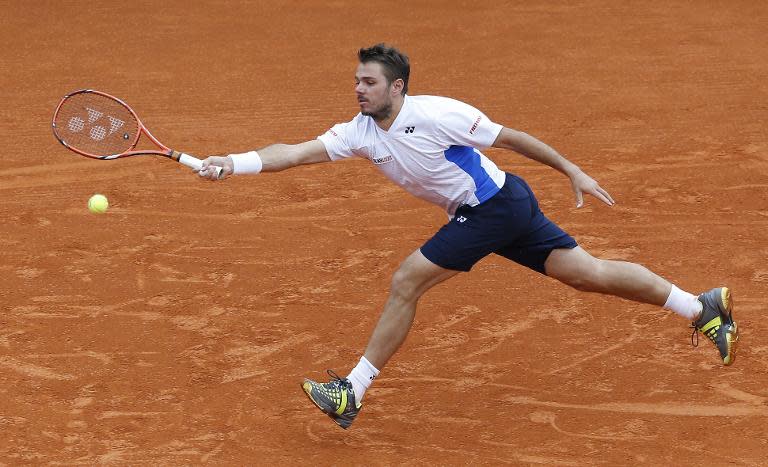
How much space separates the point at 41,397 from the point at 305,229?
2671mm

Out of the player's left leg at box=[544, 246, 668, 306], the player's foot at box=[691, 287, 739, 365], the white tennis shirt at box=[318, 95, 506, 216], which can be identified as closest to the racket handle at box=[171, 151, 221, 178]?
the white tennis shirt at box=[318, 95, 506, 216]

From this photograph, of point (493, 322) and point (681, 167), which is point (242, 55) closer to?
point (681, 167)

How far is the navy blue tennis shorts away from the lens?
6.45 meters

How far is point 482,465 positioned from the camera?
6230 millimetres

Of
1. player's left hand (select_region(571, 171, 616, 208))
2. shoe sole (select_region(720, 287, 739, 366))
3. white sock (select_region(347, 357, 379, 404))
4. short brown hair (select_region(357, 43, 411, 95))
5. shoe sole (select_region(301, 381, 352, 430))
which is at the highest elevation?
short brown hair (select_region(357, 43, 411, 95))

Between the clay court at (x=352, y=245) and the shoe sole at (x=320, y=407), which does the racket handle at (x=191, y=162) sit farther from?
the clay court at (x=352, y=245)

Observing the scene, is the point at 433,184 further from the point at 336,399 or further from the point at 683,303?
the point at 683,303

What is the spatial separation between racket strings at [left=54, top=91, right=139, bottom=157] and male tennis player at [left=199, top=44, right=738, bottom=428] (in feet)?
4.12

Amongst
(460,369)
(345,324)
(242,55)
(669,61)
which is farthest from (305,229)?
(669,61)

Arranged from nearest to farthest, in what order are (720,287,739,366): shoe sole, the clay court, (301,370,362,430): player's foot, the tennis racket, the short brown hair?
1. the short brown hair
2. (301,370,362,430): player's foot
3. the clay court
4. (720,287,739,366): shoe sole
5. the tennis racket

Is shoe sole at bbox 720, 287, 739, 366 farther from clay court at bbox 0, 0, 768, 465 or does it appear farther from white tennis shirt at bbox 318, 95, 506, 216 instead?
white tennis shirt at bbox 318, 95, 506, 216

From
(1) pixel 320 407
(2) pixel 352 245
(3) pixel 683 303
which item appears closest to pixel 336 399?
(1) pixel 320 407

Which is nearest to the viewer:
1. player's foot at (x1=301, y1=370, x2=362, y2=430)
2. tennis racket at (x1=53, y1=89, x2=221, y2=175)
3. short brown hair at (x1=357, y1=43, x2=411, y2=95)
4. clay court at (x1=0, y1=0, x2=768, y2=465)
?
short brown hair at (x1=357, y1=43, x2=411, y2=95)

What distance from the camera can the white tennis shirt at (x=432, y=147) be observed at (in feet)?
20.8
